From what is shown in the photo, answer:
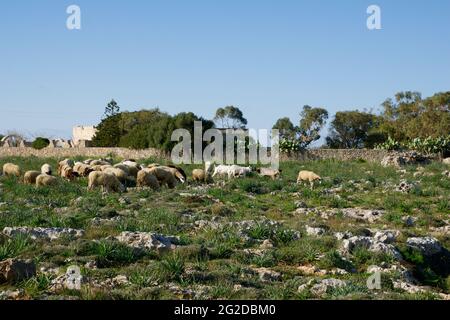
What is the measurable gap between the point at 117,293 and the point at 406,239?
6.33 meters

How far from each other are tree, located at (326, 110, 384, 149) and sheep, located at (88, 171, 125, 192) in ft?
177

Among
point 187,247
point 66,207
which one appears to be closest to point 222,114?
point 66,207

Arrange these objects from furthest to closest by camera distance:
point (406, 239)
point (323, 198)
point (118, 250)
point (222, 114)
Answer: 1. point (222, 114)
2. point (323, 198)
3. point (406, 239)
4. point (118, 250)

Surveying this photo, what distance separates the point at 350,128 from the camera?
235 feet

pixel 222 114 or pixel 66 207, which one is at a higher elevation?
pixel 222 114

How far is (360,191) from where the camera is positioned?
2044 centimetres

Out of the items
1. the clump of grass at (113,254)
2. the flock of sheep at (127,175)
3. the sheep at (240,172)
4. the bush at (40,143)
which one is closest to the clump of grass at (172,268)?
the clump of grass at (113,254)

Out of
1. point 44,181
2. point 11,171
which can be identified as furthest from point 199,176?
point 11,171

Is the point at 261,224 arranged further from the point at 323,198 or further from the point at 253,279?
the point at 323,198

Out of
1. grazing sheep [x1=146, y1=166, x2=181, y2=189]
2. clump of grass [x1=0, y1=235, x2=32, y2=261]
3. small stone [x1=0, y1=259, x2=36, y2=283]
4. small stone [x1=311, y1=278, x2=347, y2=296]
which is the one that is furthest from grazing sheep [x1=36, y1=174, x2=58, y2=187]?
small stone [x1=311, y1=278, x2=347, y2=296]

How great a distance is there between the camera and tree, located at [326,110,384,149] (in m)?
71.0

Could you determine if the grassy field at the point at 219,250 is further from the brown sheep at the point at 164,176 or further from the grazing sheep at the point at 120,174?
the brown sheep at the point at 164,176

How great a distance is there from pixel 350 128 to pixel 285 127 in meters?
9.02

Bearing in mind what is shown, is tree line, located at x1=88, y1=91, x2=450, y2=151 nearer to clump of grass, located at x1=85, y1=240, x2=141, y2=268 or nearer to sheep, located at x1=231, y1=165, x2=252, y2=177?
sheep, located at x1=231, y1=165, x2=252, y2=177
